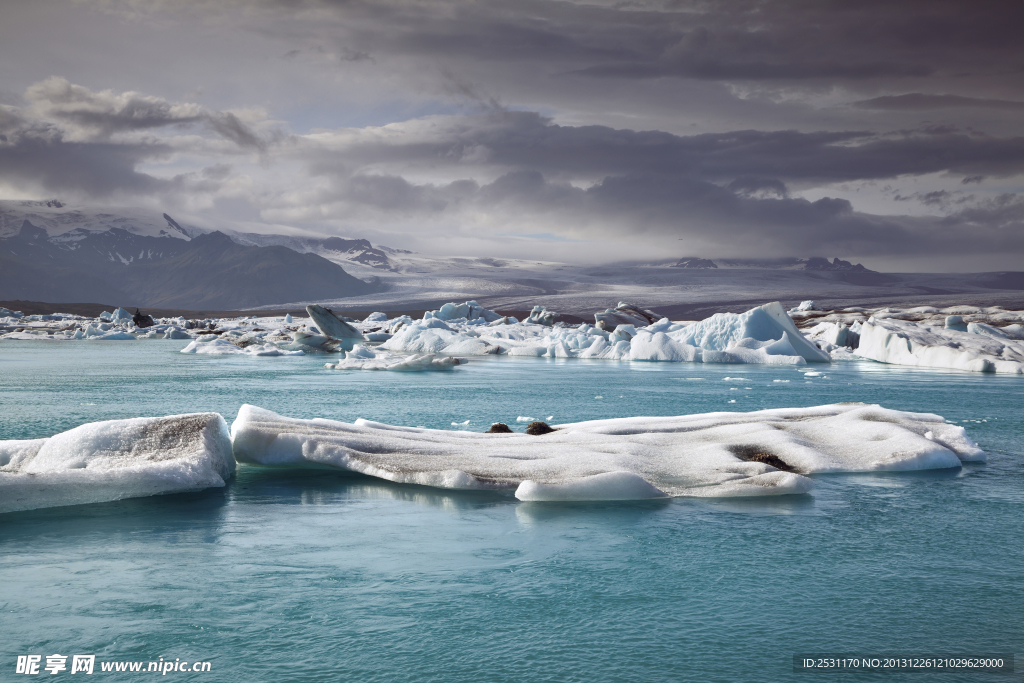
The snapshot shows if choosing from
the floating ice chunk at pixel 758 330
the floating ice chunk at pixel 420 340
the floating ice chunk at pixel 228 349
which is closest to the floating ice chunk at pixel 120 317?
the floating ice chunk at pixel 228 349

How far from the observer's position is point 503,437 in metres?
8.77

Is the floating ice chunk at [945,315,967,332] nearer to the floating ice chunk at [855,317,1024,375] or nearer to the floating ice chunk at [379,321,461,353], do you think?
the floating ice chunk at [855,317,1024,375]

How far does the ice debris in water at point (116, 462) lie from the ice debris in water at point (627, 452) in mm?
539

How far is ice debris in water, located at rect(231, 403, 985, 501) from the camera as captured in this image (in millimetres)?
6730

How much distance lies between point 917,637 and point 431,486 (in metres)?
4.26

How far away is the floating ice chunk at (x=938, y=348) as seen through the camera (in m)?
25.4

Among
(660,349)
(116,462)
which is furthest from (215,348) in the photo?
(116,462)

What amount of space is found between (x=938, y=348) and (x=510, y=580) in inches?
1100

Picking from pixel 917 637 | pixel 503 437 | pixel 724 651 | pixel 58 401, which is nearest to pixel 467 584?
pixel 724 651

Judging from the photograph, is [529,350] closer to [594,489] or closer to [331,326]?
[331,326]

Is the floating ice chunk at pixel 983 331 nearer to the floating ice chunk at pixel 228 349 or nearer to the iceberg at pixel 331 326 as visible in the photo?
the iceberg at pixel 331 326

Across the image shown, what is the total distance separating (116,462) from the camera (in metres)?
6.58

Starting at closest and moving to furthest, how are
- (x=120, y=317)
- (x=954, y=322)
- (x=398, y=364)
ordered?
1. (x=398, y=364)
2. (x=954, y=322)
3. (x=120, y=317)

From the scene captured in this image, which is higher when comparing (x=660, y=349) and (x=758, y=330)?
(x=758, y=330)
